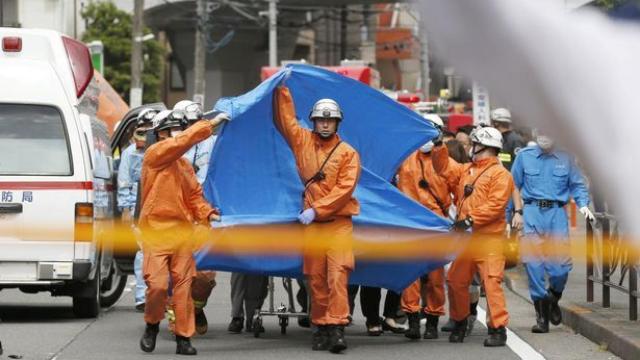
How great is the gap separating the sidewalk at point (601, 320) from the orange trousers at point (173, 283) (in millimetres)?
3321

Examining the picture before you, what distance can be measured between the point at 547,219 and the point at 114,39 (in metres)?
38.8

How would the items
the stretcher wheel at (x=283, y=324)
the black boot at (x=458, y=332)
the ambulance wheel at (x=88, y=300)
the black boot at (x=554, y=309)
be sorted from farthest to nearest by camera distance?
the ambulance wheel at (x=88, y=300)
the black boot at (x=554, y=309)
the stretcher wheel at (x=283, y=324)
the black boot at (x=458, y=332)

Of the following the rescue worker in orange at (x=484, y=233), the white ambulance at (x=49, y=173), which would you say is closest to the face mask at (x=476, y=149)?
the rescue worker in orange at (x=484, y=233)

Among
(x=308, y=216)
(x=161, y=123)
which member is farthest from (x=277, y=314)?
(x=161, y=123)

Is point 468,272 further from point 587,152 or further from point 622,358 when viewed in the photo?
point 587,152

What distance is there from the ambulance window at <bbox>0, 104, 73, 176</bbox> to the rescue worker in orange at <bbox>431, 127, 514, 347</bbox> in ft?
12.1

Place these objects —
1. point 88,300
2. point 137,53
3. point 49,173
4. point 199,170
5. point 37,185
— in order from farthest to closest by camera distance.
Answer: point 137,53 < point 88,300 < point 49,173 < point 37,185 < point 199,170

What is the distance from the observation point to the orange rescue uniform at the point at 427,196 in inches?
520

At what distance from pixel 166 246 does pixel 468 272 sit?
2646 mm

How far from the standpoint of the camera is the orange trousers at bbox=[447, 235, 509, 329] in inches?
488

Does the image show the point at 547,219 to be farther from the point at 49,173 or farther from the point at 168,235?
the point at 49,173

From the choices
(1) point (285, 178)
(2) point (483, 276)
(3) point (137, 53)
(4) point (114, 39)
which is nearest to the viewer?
(2) point (483, 276)

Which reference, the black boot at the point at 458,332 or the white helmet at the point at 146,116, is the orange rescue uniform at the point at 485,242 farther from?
the white helmet at the point at 146,116

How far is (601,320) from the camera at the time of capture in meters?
12.9
